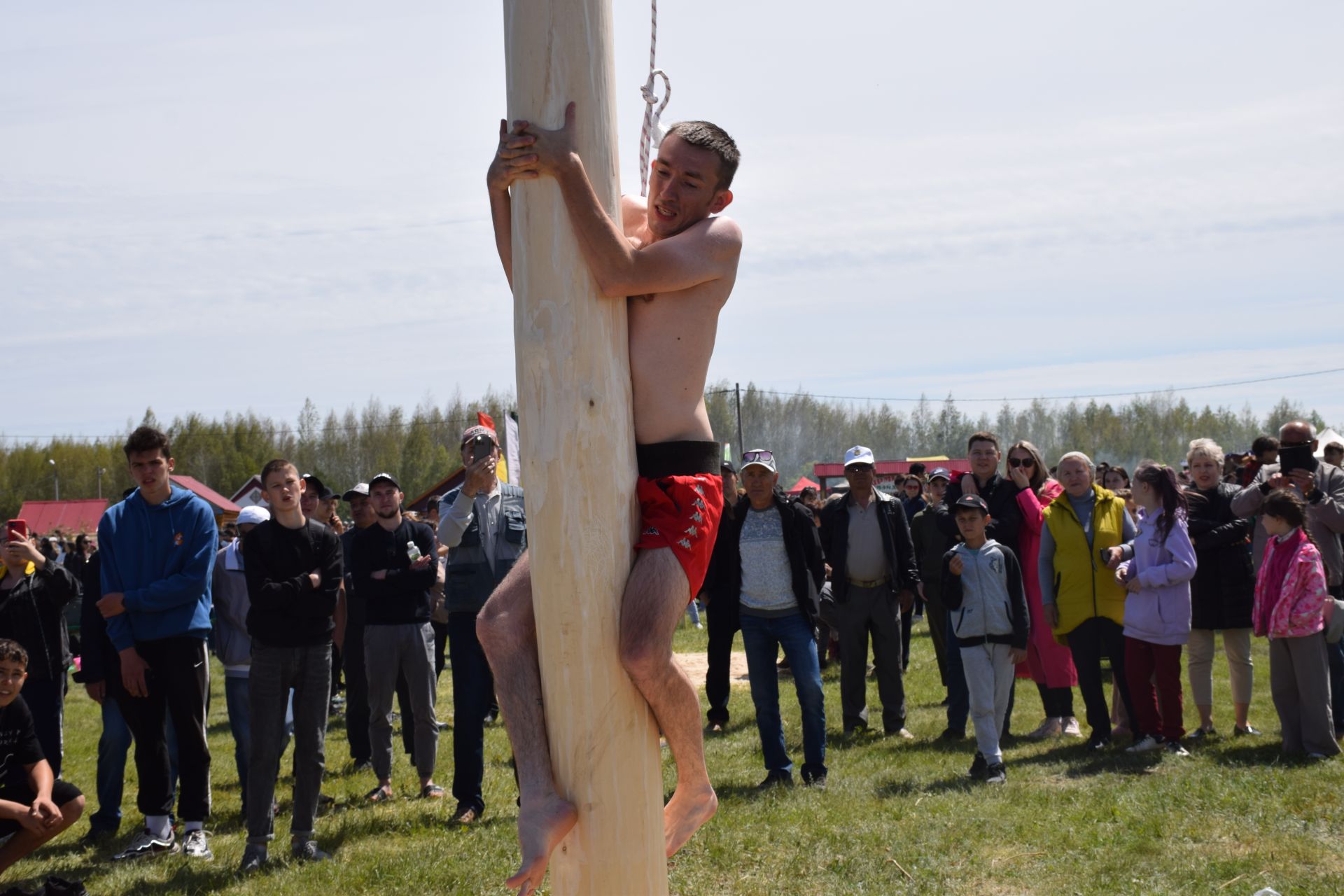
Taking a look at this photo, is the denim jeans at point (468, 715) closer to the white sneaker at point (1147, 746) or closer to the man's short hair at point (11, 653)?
the man's short hair at point (11, 653)

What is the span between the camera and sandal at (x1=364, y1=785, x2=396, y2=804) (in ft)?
25.5

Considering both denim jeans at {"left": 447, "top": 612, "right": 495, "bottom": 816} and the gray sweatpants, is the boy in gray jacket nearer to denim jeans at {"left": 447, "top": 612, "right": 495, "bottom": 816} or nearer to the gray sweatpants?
the gray sweatpants

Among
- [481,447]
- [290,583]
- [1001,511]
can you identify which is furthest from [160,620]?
[1001,511]

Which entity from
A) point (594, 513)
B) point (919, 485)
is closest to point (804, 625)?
point (594, 513)

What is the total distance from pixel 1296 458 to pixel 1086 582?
6.44 feet

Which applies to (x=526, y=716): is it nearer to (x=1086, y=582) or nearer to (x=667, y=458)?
(x=667, y=458)

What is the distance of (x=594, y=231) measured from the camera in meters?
2.52

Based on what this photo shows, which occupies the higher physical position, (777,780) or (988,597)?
(988,597)

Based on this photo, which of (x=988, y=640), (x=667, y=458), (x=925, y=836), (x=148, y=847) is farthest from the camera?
(x=988, y=640)

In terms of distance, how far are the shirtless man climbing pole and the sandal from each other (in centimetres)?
538

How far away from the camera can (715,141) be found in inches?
115

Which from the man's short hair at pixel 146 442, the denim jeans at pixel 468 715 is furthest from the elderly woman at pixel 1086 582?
the man's short hair at pixel 146 442

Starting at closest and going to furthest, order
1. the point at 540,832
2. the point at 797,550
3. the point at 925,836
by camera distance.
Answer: the point at 540,832 < the point at 925,836 < the point at 797,550

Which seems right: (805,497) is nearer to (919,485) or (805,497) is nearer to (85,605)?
(919,485)
